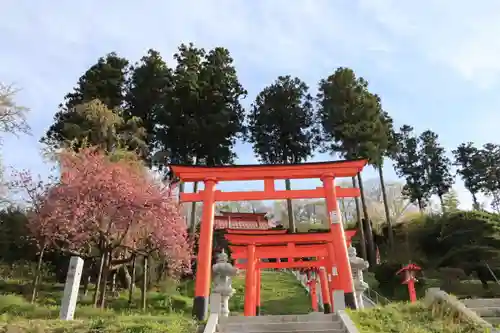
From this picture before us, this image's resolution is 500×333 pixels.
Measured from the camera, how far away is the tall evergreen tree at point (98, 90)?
27797mm

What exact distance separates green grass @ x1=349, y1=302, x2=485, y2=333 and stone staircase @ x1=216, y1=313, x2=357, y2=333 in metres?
0.46

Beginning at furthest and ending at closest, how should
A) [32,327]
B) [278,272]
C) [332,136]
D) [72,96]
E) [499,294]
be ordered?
[278,272] → [332,136] → [72,96] → [499,294] → [32,327]

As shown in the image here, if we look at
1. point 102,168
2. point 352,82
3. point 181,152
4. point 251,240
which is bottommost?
point 251,240

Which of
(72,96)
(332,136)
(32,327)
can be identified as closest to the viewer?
(32,327)

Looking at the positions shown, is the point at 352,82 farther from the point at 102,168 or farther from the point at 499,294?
the point at 102,168

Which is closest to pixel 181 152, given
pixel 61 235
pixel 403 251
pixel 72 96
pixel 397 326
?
pixel 72 96

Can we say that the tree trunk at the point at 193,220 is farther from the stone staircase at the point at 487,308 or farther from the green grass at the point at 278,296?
the stone staircase at the point at 487,308

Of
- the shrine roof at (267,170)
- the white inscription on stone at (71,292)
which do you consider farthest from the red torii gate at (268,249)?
the white inscription on stone at (71,292)

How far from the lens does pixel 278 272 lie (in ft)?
117

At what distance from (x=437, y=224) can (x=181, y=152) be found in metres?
19.9

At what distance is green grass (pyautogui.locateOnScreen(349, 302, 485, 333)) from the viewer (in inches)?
341

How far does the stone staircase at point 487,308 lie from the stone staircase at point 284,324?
10.5ft

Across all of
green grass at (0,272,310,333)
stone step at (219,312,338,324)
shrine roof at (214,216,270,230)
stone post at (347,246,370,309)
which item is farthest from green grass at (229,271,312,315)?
stone step at (219,312,338,324)

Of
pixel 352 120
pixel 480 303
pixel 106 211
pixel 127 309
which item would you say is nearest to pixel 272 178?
pixel 480 303
